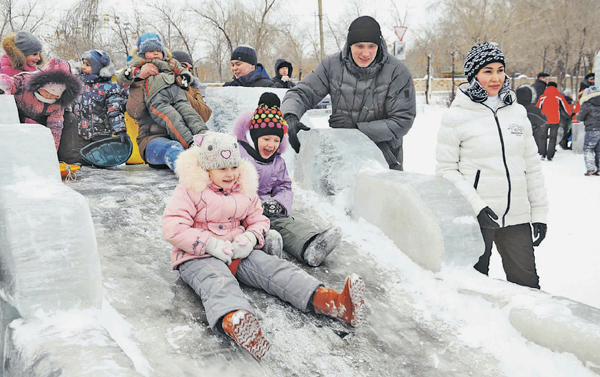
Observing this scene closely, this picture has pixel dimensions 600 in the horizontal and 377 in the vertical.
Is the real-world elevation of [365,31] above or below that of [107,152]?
above

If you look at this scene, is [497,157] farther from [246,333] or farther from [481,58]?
[246,333]

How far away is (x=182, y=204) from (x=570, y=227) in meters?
5.55

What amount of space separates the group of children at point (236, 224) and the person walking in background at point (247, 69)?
1.99 metres

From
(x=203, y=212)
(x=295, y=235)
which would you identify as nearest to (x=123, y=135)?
(x=295, y=235)

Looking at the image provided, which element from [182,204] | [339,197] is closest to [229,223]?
[182,204]

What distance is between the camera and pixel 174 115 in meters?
5.14

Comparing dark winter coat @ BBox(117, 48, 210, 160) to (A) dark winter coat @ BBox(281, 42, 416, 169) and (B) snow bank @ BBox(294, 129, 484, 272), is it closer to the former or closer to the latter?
(B) snow bank @ BBox(294, 129, 484, 272)

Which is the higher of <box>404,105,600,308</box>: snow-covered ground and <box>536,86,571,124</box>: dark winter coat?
<box>536,86,571,124</box>: dark winter coat

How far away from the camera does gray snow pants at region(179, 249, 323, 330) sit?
7.80ft

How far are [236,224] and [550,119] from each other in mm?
10280

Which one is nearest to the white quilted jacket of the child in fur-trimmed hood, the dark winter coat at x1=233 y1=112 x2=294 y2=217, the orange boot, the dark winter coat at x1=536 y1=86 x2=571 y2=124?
the orange boot

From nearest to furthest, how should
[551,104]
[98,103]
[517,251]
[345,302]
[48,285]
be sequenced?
1. [48,285]
2. [345,302]
3. [517,251]
4. [98,103]
5. [551,104]

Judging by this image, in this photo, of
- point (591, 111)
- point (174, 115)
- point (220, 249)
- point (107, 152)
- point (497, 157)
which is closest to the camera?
point (220, 249)

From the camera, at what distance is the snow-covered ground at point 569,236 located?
15.9 ft
